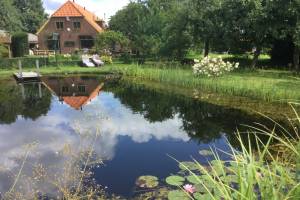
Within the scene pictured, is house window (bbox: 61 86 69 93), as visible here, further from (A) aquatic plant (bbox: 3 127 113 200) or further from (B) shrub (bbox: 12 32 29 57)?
(B) shrub (bbox: 12 32 29 57)

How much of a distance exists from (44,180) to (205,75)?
1510cm

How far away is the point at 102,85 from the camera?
2306cm

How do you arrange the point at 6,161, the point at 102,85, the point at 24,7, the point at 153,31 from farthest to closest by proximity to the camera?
the point at 24,7, the point at 153,31, the point at 102,85, the point at 6,161

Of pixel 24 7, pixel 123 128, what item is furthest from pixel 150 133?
pixel 24 7

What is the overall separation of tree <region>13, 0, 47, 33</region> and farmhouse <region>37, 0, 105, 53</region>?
1293 inches

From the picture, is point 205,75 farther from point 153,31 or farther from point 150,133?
point 153,31

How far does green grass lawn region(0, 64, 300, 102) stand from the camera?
15.1 m

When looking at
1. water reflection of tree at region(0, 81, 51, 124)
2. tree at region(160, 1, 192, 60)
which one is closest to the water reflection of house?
water reflection of tree at region(0, 81, 51, 124)

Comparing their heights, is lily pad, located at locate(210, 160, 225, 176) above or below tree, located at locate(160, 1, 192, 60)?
below

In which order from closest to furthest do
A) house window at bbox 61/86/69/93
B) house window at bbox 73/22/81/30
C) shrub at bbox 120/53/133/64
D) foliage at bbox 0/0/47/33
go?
house window at bbox 61/86/69/93 < shrub at bbox 120/53/133/64 < house window at bbox 73/22/81/30 < foliage at bbox 0/0/47/33

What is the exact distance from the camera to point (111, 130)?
11.8 m

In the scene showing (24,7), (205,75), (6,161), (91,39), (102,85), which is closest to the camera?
(6,161)

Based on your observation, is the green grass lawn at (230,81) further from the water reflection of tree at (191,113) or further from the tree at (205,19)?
the tree at (205,19)

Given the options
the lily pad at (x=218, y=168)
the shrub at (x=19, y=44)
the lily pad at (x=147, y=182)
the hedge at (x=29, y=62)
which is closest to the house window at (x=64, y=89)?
the hedge at (x=29, y=62)
